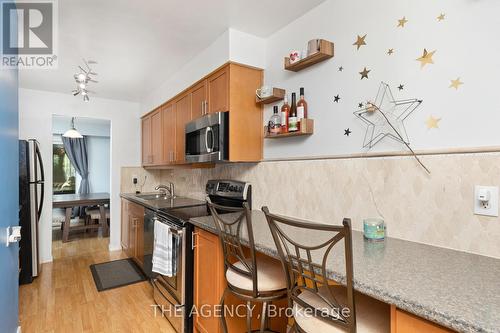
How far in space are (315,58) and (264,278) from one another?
4.75 feet

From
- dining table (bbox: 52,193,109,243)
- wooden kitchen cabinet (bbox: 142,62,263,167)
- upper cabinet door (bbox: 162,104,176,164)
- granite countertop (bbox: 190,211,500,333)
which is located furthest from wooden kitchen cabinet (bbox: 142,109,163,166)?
granite countertop (bbox: 190,211,500,333)

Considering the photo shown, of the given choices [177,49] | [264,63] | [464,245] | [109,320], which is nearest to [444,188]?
[464,245]

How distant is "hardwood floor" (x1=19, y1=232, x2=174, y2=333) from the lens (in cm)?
221

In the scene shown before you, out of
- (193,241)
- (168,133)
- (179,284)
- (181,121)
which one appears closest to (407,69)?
(193,241)

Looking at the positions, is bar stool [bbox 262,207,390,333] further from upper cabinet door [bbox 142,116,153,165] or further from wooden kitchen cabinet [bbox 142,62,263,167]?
upper cabinet door [bbox 142,116,153,165]

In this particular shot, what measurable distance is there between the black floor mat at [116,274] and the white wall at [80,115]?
28.6 inches

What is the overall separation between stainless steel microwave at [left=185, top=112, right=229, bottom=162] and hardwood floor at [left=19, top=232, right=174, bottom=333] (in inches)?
57.9

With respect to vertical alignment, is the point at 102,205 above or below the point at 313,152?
below

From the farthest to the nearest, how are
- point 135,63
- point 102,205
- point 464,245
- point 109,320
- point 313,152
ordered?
point 102,205, point 135,63, point 109,320, point 313,152, point 464,245

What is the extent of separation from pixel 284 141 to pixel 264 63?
0.76 meters

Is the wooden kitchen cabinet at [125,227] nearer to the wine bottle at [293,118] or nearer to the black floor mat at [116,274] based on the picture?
the black floor mat at [116,274]

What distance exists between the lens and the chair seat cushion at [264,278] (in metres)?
1.40

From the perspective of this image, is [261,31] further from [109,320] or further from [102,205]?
[102,205]

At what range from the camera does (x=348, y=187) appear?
5.42 ft
